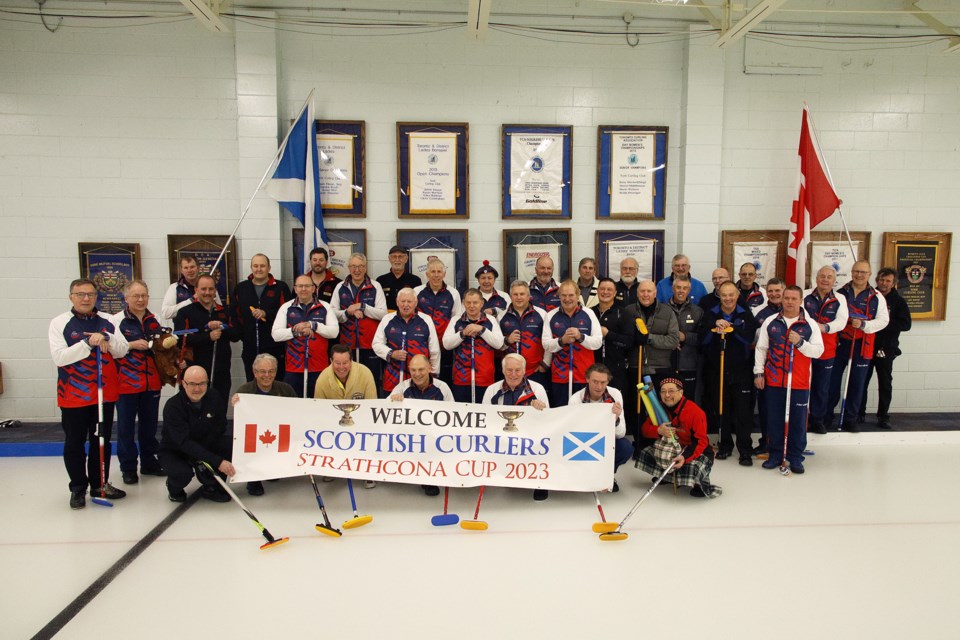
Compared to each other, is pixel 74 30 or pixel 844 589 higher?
pixel 74 30

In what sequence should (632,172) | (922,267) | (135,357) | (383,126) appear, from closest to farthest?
(135,357) → (383,126) → (632,172) → (922,267)

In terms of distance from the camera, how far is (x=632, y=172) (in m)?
6.11

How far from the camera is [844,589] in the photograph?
2.96 m

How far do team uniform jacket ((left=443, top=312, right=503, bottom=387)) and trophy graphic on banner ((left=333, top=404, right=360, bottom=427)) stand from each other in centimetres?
101

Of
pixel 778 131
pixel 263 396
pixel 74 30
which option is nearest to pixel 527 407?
pixel 263 396

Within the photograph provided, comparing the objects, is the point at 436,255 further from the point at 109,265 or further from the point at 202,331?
the point at 109,265

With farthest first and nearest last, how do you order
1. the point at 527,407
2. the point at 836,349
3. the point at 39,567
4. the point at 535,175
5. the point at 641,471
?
the point at 535,175 < the point at 836,349 < the point at 641,471 < the point at 527,407 < the point at 39,567

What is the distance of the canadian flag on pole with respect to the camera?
578 centimetres

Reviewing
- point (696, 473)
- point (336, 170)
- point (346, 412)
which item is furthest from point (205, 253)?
point (696, 473)

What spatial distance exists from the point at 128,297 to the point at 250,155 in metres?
2.04

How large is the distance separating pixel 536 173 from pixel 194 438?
409 centimetres

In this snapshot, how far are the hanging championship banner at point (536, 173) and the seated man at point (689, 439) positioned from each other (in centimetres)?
268

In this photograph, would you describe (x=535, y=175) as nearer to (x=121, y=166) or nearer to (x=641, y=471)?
(x=641, y=471)

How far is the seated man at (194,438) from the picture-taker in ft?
12.7
